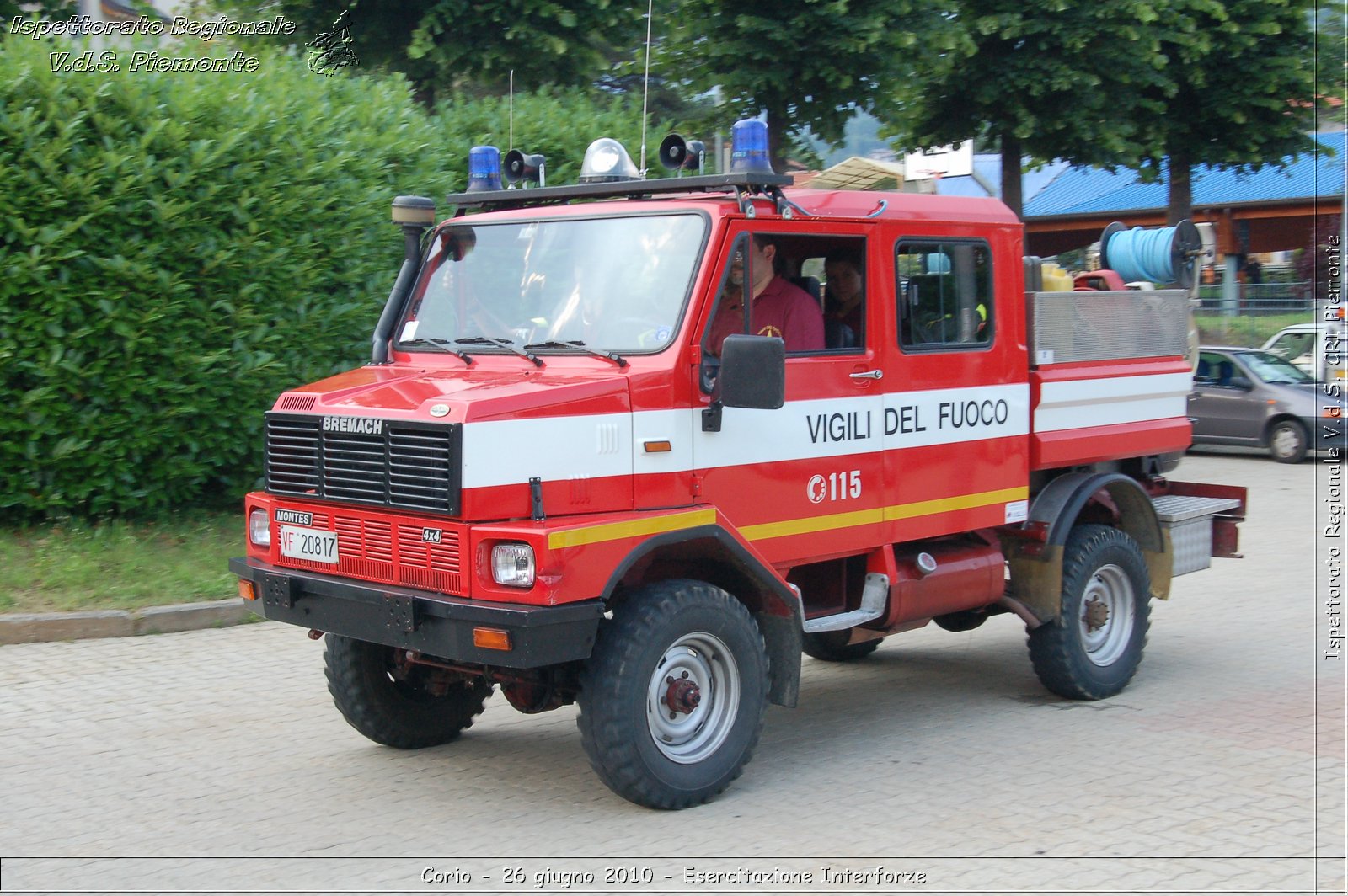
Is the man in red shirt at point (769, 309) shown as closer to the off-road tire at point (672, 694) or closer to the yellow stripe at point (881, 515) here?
the yellow stripe at point (881, 515)

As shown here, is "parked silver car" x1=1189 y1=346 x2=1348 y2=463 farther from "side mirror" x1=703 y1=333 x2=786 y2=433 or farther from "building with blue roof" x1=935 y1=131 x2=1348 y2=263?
"side mirror" x1=703 y1=333 x2=786 y2=433

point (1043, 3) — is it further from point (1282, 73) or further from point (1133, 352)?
point (1133, 352)

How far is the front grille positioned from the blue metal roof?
95.4 feet

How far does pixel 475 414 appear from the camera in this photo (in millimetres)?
5164

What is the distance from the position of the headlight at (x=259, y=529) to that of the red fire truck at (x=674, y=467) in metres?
0.01

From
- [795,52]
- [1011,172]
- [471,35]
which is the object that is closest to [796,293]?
[795,52]

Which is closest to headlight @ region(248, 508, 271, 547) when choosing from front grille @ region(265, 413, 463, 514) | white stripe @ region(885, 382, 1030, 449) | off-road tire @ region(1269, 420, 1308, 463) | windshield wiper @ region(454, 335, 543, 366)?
front grille @ region(265, 413, 463, 514)

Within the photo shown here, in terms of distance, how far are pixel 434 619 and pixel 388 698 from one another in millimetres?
1357

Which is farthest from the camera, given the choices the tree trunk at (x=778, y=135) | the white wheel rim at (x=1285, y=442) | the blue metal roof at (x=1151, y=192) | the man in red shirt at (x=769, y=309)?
the blue metal roof at (x=1151, y=192)

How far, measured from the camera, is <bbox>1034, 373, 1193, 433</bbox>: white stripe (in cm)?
735

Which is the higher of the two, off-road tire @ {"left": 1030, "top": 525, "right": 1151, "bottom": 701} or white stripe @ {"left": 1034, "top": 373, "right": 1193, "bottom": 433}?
white stripe @ {"left": 1034, "top": 373, "right": 1193, "bottom": 433}

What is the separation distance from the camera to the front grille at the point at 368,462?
520 cm

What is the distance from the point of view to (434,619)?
5.26 m

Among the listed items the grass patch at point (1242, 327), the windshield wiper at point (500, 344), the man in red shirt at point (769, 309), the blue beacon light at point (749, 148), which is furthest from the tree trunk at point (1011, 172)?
the windshield wiper at point (500, 344)
